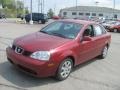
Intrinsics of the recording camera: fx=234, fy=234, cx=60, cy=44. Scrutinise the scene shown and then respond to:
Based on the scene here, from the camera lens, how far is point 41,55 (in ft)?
19.1

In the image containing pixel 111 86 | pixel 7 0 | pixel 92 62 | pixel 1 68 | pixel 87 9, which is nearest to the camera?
pixel 111 86

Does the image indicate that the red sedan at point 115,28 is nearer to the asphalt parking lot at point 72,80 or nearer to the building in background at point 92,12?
the asphalt parking lot at point 72,80

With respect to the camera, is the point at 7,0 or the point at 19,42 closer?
the point at 19,42

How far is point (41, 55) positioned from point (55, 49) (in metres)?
0.42

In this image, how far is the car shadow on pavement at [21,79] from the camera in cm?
Answer: 586

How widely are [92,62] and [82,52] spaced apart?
1.68 m

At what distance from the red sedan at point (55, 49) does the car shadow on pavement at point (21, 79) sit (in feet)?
0.86

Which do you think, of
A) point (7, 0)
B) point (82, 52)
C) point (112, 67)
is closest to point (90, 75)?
point (82, 52)

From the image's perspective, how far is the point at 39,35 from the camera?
279 inches

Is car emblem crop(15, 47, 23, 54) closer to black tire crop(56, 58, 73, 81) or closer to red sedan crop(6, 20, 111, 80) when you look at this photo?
red sedan crop(6, 20, 111, 80)

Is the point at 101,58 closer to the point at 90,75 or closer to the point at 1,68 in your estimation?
the point at 90,75

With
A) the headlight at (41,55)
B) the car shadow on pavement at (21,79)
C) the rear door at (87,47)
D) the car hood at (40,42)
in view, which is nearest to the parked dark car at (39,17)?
the rear door at (87,47)

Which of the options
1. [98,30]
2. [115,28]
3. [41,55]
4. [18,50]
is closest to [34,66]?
[41,55]

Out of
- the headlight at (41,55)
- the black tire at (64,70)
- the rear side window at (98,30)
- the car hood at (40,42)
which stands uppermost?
the rear side window at (98,30)
